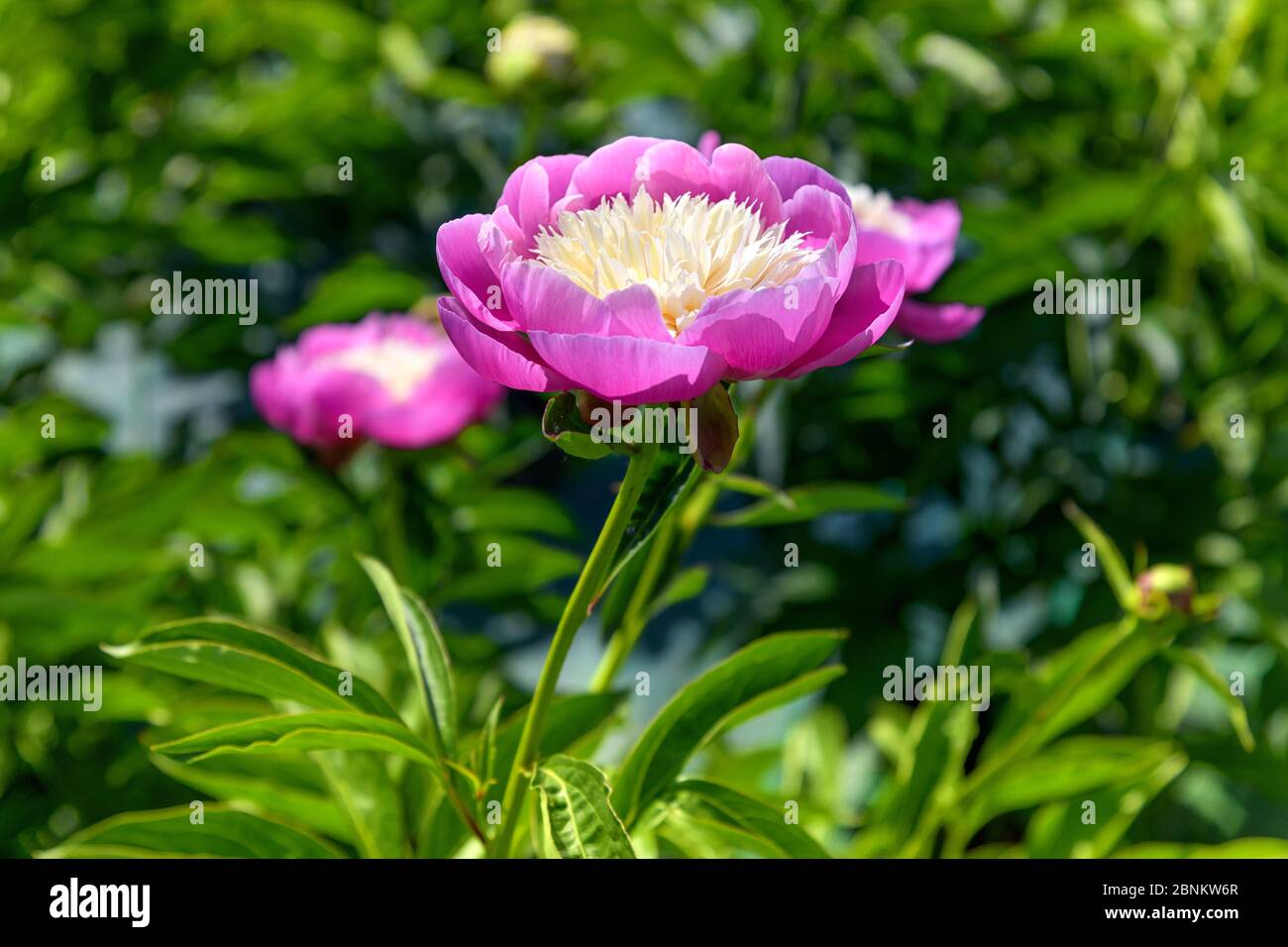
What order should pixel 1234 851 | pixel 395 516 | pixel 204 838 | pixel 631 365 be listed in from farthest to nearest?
pixel 395 516, pixel 1234 851, pixel 204 838, pixel 631 365

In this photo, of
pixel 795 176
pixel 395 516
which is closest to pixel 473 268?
pixel 795 176

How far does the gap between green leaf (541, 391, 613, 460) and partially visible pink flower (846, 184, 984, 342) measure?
161 mm

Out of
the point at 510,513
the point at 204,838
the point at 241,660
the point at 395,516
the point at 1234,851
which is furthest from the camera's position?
the point at 510,513

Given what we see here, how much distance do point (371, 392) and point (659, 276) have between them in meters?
0.54

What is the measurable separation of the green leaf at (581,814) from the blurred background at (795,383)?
0.44 metres

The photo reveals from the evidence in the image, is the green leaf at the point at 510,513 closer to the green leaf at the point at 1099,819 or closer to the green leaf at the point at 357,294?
the green leaf at the point at 357,294

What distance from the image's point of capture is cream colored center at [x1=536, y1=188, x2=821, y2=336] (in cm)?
44

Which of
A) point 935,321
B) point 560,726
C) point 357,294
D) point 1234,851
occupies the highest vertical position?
point 357,294

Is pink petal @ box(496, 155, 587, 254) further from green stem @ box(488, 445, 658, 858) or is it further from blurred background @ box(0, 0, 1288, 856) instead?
blurred background @ box(0, 0, 1288, 856)

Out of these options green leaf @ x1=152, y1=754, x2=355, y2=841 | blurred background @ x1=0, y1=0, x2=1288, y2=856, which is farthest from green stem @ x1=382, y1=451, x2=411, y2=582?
green leaf @ x1=152, y1=754, x2=355, y2=841

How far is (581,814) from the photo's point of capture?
→ 0.47 metres

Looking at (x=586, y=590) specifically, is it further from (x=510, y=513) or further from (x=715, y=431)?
(x=510, y=513)
